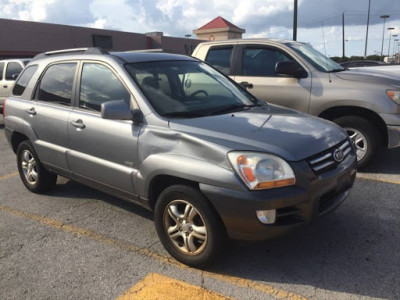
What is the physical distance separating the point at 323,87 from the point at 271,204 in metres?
3.35

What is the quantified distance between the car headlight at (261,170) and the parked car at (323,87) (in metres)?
3.03

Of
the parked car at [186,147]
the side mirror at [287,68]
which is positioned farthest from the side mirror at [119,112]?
the side mirror at [287,68]

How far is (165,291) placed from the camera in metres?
2.89

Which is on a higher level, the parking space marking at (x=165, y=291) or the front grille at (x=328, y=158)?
the front grille at (x=328, y=158)

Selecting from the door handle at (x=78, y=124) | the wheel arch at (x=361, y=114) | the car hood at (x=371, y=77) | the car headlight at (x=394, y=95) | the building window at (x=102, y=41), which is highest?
the building window at (x=102, y=41)

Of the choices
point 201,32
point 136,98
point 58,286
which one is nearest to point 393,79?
point 136,98

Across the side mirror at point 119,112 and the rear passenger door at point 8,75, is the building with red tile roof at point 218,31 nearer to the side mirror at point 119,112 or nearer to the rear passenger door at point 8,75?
the rear passenger door at point 8,75

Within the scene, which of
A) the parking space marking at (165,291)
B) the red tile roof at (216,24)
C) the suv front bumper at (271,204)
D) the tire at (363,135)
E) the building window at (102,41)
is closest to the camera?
the suv front bumper at (271,204)

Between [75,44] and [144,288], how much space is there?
32.3 meters

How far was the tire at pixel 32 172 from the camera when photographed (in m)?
4.85

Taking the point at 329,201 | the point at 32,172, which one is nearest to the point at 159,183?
the point at 329,201

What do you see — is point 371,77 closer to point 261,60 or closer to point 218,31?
point 261,60

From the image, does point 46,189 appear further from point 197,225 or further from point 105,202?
point 197,225

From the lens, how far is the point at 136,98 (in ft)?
11.4
